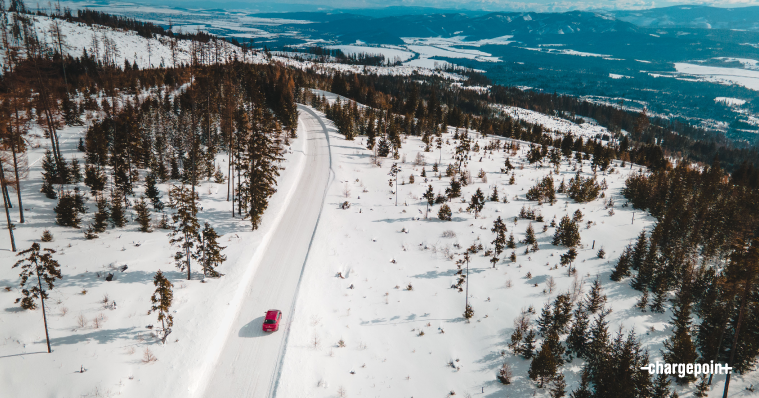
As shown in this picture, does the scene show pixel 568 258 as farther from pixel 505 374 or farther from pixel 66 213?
pixel 66 213

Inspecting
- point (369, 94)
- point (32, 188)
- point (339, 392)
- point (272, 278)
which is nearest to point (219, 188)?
point (32, 188)

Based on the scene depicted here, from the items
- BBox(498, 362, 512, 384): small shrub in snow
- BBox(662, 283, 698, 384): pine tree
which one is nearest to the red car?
BBox(498, 362, 512, 384): small shrub in snow

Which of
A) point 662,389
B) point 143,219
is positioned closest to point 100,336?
point 143,219

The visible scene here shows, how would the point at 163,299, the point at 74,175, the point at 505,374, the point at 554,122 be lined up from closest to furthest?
the point at 163,299, the point at 505,374, the point at 74,175, the point at 554,122

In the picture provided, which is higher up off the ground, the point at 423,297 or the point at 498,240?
the point at 498,240

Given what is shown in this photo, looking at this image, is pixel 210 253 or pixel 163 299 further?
pixel 210 253

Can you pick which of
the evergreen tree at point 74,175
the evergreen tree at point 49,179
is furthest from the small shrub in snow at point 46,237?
the evergreen tree at point 74,175

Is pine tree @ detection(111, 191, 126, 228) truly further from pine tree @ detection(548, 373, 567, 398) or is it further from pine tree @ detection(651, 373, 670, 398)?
pine tree @ detection(651, 373, 670, 398)

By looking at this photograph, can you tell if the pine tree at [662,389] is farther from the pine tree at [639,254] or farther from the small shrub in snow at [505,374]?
the pine tree at [639,254]
